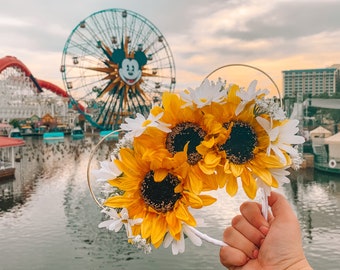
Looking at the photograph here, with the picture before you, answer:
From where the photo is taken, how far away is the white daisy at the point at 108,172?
1.31m

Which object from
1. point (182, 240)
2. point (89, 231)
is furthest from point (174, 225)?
point (89, 231)

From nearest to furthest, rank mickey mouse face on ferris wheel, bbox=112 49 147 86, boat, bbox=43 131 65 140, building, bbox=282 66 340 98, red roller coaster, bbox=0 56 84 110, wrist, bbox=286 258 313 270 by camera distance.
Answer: wrist, bbox=286 258 313 270 → building, bbox=282 66 340 98 → mickey mouse face on ferris wheel, bbox=112 49 147 86 → boat, bbox=43 131 65 140 → red roller coaster, bbox=0 56 84 110

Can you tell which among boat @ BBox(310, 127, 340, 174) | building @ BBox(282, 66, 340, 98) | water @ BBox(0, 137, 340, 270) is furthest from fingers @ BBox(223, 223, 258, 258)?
building @ BBox(282, 66, 340, 98)

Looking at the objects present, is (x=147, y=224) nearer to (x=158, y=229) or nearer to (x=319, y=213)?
(x=158, y=229)

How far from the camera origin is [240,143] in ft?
4.23

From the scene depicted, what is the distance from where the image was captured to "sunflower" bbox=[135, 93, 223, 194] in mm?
1254

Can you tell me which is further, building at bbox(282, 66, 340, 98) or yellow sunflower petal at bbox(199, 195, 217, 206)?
building at bbox(282, 66, 340, 98)

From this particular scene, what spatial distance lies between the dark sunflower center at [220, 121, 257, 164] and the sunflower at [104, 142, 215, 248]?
0.13 meters

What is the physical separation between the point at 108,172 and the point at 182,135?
24 cm

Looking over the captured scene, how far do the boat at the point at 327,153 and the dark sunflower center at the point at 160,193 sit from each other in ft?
57.5

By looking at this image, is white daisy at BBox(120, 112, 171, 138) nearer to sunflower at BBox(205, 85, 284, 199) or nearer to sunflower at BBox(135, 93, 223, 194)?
sunflower at BBox(135, 93, 223, 194)

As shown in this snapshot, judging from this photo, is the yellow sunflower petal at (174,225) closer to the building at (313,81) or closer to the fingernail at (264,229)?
the fingernail at (264,229)

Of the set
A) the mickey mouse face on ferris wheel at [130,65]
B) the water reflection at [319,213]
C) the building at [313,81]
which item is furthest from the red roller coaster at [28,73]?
the water reflection at [319,213]

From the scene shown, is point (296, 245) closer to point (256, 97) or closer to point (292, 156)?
point (292, 156)
